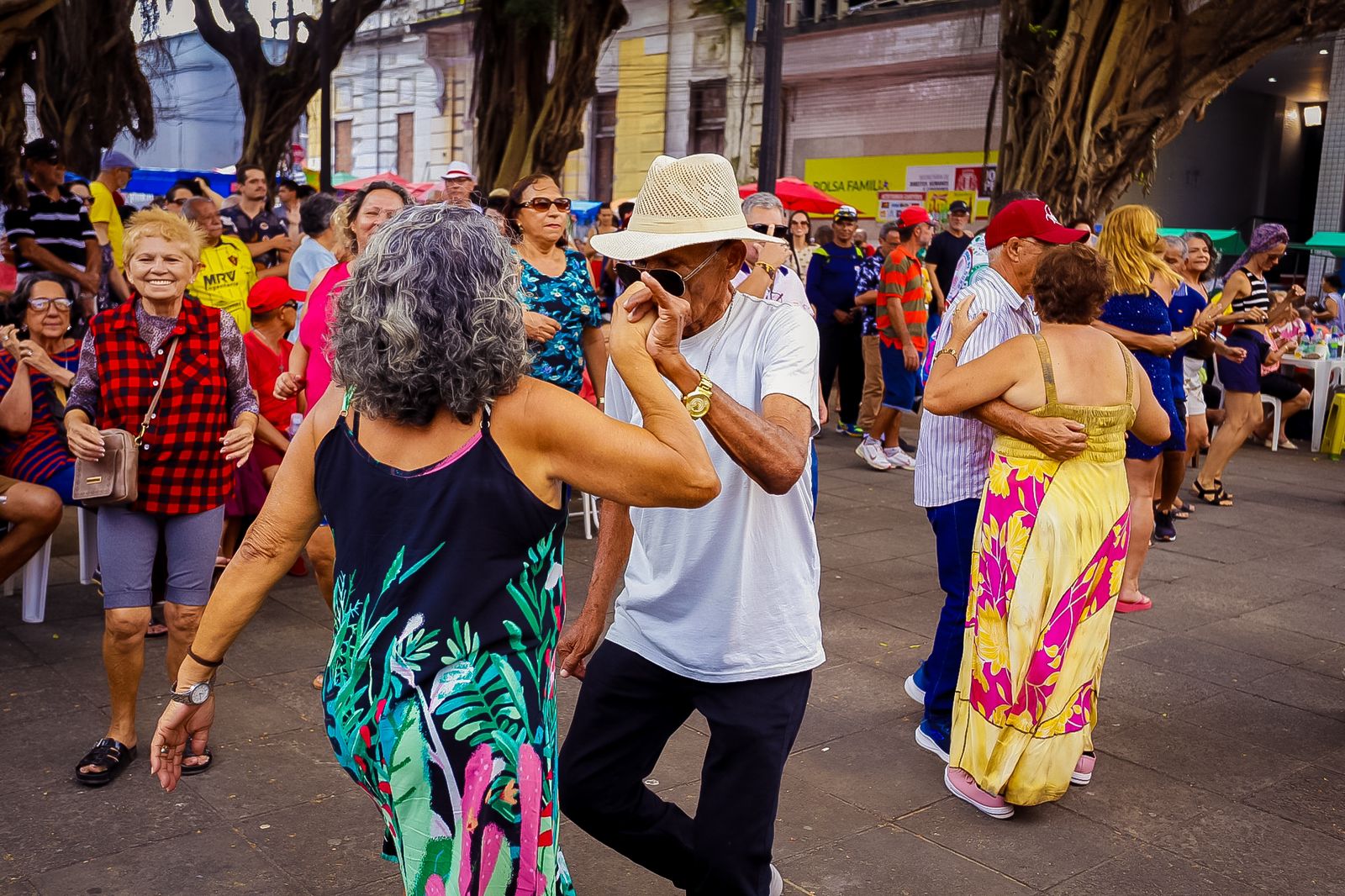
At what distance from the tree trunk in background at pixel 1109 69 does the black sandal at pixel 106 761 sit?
10452mm

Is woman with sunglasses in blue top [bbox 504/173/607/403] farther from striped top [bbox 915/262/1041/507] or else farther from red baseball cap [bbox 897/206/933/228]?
red baseball cap [bbox 897/206/933/228]

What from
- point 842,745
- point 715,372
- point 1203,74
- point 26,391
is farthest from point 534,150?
point 715,372

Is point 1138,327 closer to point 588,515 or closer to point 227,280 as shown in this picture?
point 588,515

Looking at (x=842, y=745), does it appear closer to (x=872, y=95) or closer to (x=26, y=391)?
(x=26, y=391)

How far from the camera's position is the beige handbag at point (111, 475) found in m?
3.98

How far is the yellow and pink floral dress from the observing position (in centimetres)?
391

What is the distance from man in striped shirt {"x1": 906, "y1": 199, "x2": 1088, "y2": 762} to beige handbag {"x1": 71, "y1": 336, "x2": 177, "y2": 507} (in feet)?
8.86

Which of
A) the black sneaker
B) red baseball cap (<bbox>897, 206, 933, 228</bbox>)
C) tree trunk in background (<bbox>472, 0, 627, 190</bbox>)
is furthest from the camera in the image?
tree trunk in background (<bbox>472, 0, 627, 190</bbox>)

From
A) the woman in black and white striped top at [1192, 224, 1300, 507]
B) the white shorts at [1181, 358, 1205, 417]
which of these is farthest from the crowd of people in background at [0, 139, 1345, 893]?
the woman in black and white striped top at [1192, 224, 1300, 507]

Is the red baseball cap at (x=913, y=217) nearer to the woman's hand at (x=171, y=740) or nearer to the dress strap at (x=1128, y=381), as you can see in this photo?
the dress strap at (x=1128, y=381)

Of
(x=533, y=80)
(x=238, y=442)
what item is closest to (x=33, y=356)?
(x=238, y=442)

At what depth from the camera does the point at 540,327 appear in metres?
4.96

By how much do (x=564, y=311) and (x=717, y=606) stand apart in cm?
283

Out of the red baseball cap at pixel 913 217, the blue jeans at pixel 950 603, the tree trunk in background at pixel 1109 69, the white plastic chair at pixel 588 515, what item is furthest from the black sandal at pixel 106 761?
the tree trunk in background at pixel 1109 69
